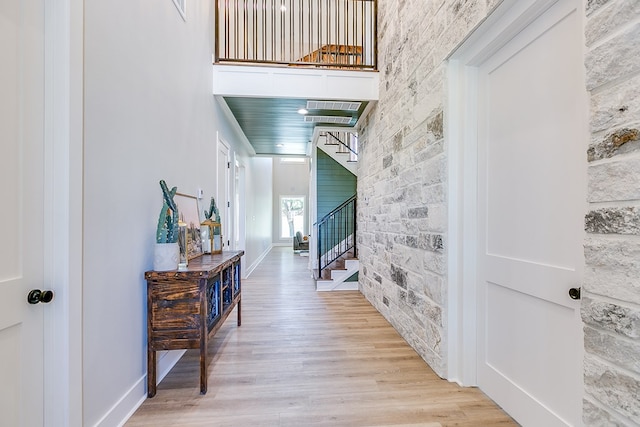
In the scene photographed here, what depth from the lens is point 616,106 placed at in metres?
1.01

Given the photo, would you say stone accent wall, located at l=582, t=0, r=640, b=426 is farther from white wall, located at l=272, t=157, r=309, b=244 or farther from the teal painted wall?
white wall, located at l=272, t=157, r=309, b=244

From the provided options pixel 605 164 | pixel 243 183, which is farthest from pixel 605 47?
pixel 243 183

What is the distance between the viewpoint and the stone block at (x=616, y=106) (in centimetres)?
95

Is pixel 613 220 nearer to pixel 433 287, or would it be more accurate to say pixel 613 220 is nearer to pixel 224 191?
pixel 433 287

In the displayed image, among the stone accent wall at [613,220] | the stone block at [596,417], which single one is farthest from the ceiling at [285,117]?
the stone block at [596,417]

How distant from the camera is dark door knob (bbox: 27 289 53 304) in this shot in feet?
3.86

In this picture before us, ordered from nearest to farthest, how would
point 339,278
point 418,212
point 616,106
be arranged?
point 616,106, point 418,212, point 339,278

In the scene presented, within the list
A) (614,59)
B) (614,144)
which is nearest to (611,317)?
(614,144)

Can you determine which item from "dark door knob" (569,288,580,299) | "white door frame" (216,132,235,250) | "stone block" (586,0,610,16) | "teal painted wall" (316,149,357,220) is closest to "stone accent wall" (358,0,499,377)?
"stone block" (586,0,610,16)

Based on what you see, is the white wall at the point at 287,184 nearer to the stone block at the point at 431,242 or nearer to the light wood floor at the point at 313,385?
the light wood floor at the point at 313,385

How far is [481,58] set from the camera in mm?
1969

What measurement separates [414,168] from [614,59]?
1.61 metres

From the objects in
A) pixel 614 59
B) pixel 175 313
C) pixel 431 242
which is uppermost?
pixel 614 59

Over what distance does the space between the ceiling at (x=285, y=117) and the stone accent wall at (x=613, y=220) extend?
3.00m
